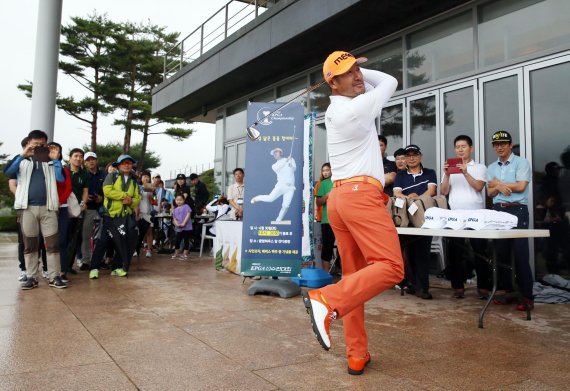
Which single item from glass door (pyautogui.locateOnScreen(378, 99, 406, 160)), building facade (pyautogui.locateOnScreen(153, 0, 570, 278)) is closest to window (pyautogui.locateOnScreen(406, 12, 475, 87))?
building facade (pyautogui.locateOnScreen(153, 0, 570, 278))

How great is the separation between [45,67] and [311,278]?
7.04 meters

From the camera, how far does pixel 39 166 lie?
5.20 metres

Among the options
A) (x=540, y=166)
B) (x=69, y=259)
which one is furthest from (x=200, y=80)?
(x=540, y=166)

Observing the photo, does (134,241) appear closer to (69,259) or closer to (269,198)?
(69,259)

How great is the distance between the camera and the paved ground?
244cm

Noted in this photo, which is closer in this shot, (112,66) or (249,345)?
(249,345)

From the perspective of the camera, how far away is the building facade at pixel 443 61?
222 inches

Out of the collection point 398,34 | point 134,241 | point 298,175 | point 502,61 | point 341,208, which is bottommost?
point 134,241

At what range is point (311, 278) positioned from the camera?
18.4ft

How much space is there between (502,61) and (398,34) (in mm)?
2063

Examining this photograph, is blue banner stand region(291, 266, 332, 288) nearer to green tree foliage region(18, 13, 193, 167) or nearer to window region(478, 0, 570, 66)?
window region(478, 0, 570, 66)

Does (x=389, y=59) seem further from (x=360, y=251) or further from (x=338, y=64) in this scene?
(x=360, y=251)

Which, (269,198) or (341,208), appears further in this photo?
(269,198)

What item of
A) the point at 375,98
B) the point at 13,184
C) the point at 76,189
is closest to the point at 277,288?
the point at 375,98
